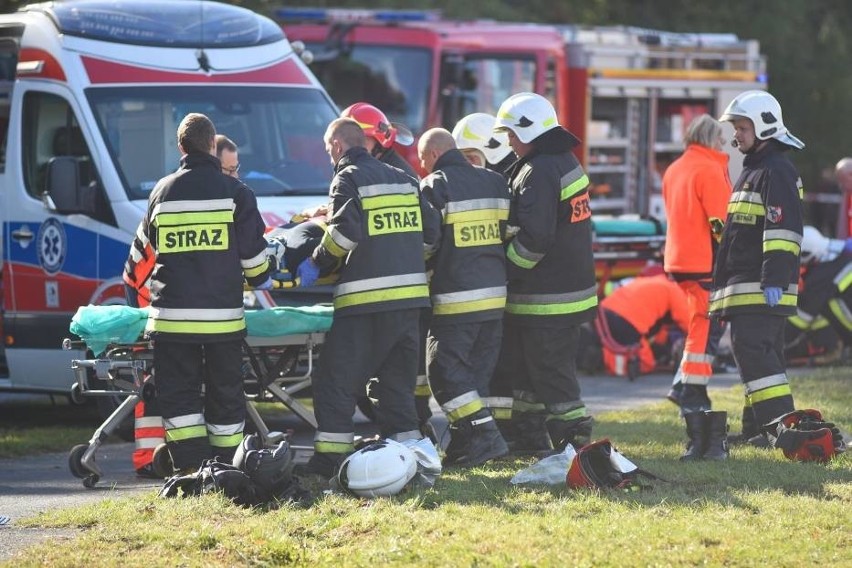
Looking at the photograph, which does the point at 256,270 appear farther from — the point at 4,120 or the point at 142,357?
the point at 4,120

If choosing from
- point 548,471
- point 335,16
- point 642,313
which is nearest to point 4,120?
point 642,313

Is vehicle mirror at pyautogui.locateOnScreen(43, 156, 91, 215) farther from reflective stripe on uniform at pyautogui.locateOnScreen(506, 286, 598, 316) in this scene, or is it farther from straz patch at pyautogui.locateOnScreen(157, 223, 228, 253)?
reflective stripe on uniform at pyautogui.locateOnScreen(506, 286, 598, 316)

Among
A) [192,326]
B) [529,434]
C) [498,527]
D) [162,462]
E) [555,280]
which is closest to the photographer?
[498,527]

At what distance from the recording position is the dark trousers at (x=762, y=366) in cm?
857

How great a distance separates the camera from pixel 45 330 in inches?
393

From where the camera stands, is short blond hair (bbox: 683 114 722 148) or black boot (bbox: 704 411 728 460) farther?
short blond hair (bbox: 683 114 722 148)

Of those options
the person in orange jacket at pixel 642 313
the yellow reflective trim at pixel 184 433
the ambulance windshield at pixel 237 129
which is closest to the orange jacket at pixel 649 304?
the person in orange jacket at pixel 642 313

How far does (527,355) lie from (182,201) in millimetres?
2227

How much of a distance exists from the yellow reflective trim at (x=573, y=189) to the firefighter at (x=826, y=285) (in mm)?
5372

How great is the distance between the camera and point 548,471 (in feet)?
24.9

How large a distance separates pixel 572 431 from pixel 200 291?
2283 millimetres

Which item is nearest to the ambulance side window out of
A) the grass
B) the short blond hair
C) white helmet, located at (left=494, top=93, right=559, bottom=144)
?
white helmet, located at (left=494, top=93, right=559, bottom=144)

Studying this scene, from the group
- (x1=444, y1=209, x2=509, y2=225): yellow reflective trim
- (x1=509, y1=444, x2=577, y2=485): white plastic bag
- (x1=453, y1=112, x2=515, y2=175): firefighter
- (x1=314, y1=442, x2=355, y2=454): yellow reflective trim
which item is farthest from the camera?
(x1=453, y1=112, x2=515, y2=175): firefighter

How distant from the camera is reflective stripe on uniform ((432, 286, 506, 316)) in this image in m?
8.29
